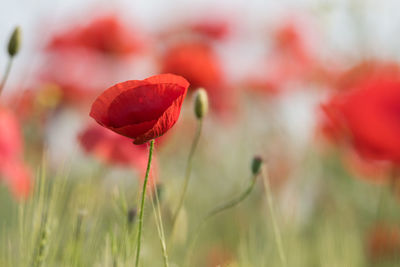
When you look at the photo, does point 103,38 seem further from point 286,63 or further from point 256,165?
point 256,165

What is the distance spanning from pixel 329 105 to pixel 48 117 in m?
0.61

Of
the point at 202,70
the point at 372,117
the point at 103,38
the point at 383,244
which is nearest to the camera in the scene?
the point at 372,117

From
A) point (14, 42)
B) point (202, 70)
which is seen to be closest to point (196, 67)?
point (202, 70)

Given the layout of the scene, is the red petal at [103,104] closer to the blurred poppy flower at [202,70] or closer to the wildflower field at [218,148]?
the wildflower field at [218,148]

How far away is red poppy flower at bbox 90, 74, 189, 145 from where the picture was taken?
0.38m

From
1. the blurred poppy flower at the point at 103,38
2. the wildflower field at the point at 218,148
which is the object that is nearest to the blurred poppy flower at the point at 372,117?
the wildflower field at the point at 218,148

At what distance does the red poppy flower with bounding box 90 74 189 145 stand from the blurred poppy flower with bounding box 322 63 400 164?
12.6 inches

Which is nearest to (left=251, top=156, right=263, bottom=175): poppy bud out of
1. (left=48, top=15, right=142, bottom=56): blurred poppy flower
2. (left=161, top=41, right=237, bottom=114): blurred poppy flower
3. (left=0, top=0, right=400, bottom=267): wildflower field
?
(left=0, top=0, right=400, bottom=267): wildflower field

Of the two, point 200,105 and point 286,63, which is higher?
point 200,105

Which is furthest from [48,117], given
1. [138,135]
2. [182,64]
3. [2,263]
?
[138,135]

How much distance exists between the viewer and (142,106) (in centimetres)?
40

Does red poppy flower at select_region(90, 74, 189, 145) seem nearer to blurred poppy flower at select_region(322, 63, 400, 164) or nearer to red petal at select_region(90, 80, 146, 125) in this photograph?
red petal at select_region(90, 80, 146, 125)

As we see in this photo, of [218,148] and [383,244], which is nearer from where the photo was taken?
[383,244]

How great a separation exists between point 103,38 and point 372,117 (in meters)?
0.73
